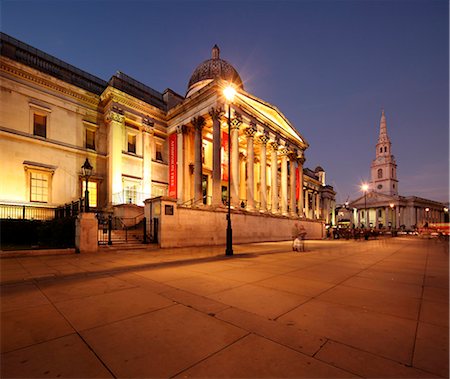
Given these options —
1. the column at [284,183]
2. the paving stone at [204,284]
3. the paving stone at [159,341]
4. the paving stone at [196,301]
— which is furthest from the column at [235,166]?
the paving stone at [159,341]

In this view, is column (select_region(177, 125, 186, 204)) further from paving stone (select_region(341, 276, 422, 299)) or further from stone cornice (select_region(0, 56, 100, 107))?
paving stone (select_region(341, 276, 422, 299))

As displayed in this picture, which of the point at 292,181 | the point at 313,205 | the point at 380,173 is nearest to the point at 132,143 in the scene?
the point at 292,181

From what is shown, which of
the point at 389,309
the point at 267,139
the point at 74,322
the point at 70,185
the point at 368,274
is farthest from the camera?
the point at 267,139

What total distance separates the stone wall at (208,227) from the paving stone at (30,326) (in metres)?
11.6

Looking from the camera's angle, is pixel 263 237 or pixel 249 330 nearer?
pixel 249 330

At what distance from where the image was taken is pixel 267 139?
29.8 m

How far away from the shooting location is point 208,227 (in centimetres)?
1909

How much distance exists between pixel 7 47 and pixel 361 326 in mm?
31639

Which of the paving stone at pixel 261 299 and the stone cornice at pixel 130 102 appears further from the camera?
the stone cornice at pixel 130 102

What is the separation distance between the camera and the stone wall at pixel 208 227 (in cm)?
1609

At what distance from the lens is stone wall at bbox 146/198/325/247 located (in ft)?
52.8

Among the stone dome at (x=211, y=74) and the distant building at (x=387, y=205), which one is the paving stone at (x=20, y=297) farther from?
the distant building at (x=387, y=205)

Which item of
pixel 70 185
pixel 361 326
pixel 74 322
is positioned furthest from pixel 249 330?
pixel 70 185

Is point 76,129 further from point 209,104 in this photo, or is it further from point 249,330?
point 249,330
